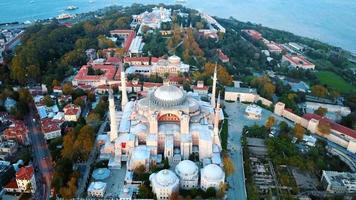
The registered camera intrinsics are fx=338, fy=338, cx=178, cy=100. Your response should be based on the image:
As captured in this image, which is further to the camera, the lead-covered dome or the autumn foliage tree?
the autumn foliage tree

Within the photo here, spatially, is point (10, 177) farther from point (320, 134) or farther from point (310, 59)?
point (310, 59)

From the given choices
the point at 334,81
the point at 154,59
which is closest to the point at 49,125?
the point at 154,59

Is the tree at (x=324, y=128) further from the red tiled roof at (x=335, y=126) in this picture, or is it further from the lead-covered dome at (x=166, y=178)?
the lead-covered dome at (x=166, y=178)

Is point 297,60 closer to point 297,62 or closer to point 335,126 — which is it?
point 297,62

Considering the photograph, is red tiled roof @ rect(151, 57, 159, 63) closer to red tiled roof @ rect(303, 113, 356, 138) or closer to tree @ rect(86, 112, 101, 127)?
tree @ rect(86, 112, 101, 127)

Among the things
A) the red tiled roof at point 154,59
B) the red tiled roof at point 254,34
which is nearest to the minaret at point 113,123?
the red tiled roof at point 154,59

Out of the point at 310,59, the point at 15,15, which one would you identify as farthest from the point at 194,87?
the point at 15,15

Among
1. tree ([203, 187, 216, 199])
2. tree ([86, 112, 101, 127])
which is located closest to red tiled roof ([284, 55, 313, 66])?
tree ([86, 112, 101, 127])
